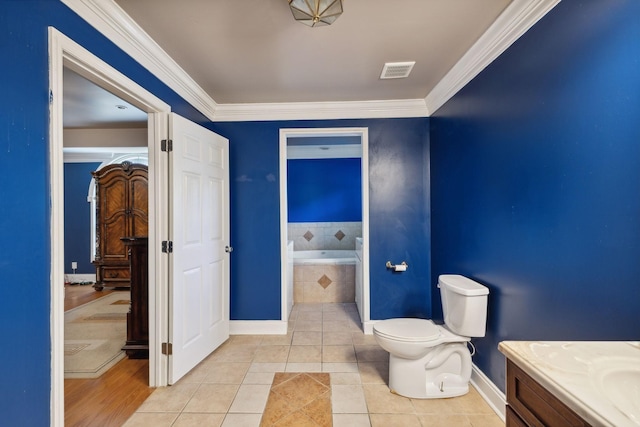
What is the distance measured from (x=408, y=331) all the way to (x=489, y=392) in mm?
638

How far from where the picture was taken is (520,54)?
1482 mm

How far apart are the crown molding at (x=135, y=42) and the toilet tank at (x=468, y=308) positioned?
253 cm

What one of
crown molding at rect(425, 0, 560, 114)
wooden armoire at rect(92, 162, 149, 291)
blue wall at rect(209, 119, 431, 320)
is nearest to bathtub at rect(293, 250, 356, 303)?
blue wall at rect(209, 119, 431, 320)

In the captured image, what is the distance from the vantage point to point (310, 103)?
276 cm

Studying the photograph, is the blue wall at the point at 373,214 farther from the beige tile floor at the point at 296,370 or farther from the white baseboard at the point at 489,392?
the white baseboard at the point at 489,392

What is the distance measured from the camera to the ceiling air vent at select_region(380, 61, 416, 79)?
6.70 ft

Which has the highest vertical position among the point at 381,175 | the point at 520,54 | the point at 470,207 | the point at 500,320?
the point at 520,54

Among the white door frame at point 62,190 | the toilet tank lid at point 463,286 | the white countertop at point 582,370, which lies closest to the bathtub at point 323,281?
the toilet tank lid at point 463,286

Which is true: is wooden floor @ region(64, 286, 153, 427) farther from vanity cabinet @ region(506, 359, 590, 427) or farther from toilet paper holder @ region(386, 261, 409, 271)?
toilet paper holder @ region(386, 261, 409, 271)

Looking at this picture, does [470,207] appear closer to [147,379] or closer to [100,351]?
[147,379]

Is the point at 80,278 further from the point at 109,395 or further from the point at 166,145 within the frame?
the point at 166,145

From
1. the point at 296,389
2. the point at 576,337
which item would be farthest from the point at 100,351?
the point at 576,337

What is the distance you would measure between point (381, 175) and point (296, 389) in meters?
2.06

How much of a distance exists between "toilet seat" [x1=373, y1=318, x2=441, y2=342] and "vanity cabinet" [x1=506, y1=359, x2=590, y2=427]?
0.87 m
